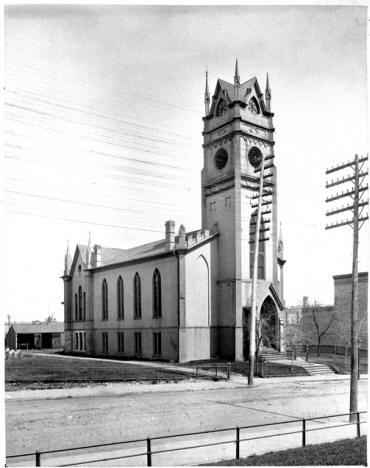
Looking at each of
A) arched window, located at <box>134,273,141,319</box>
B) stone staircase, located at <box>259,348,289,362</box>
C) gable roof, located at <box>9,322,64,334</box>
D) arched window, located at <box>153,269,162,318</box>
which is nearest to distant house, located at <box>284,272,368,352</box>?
stone staircase, located at <box>259,348,289,362</box>

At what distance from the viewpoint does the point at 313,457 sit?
11.5 meters

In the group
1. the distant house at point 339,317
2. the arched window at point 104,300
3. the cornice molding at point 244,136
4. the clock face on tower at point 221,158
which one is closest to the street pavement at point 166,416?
the clock face on tower at point 221,158

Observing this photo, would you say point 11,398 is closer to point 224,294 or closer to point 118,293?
point 224,294

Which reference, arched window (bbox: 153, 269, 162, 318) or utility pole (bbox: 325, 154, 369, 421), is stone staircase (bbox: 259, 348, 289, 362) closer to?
arched window (bbox: 153, 269, 162, 318)

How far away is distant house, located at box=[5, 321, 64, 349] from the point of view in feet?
248

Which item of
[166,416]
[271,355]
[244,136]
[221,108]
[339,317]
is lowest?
[271,355]

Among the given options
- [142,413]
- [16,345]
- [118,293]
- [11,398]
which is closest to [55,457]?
[142,413]

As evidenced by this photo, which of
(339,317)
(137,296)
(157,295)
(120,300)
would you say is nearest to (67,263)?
(120,300)

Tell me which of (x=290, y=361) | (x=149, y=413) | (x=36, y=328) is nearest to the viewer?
(x=149, y=413)

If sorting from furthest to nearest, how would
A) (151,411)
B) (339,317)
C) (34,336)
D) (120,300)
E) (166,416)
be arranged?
(34,336)
(339,317)
(120,300)
(151,411)
(166,416)

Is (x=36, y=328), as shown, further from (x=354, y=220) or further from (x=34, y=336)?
(x=354, y=220)

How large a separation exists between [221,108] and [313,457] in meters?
34.3

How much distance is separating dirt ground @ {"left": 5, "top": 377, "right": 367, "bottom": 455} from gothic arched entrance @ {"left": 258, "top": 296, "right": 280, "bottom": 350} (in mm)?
14612

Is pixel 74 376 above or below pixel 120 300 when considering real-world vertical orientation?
below
